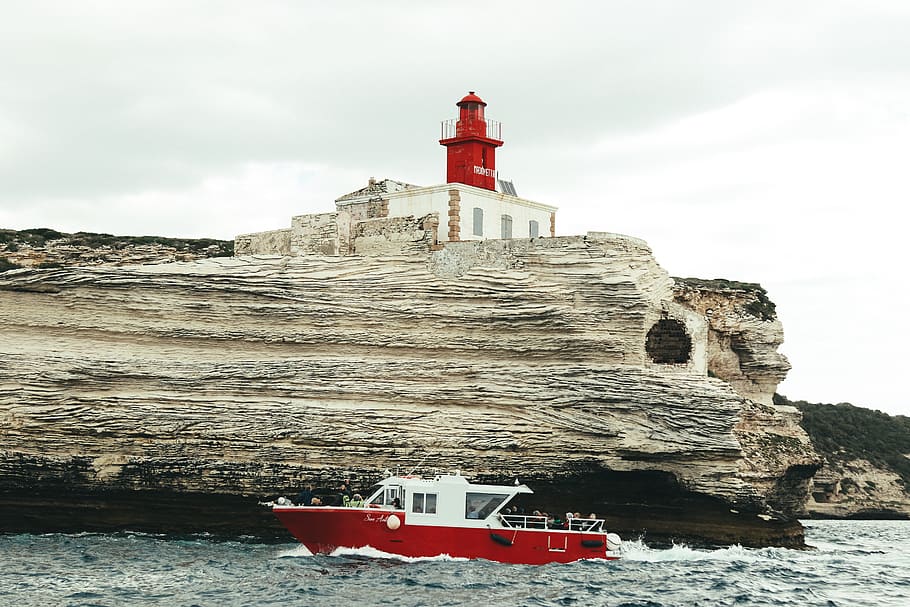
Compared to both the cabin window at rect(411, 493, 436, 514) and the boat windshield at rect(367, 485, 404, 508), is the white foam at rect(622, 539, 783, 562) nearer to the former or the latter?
the cabin window at rect(411, 493, 436, 514)

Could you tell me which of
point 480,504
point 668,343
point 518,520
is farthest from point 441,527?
point 668,343

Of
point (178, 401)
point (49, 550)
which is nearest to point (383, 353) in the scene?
point (178, 401)

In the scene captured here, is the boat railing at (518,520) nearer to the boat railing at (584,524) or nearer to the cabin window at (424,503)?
the boat railing at (584,524)

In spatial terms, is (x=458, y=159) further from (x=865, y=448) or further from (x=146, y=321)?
(x=865, y=448)

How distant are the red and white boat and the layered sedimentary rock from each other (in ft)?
16.8

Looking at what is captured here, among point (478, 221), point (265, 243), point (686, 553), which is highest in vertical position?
point (478, 221)

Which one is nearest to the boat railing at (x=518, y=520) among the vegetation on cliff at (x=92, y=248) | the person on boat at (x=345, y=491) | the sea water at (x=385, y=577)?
the sea water at (x=385, y=577)

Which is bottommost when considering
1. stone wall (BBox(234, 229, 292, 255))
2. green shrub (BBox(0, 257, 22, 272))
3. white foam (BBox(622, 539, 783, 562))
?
white foam (BBox(622, 539, 783, 562))

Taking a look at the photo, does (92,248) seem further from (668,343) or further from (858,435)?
(858,435)

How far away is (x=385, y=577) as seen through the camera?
28891 millimetres

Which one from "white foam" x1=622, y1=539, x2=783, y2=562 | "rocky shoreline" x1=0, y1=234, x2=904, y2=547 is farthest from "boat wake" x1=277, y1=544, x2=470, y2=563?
"white foam" x1=622, y1=539, x2=783, y2=562

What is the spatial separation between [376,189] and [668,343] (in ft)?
45.1

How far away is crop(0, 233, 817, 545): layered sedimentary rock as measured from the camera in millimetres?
36812

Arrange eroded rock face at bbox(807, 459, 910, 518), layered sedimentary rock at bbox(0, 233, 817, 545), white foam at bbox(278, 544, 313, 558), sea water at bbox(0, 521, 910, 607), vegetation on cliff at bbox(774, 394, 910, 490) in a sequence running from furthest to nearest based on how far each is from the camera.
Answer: vegetation on cliff at bbox(774, 394, 910, 490)
eroded rock face at bbox(807, 459, 910, 518)
layered sedimentary rock at bbox(0, 233, 817, 545)
white foam at bbox(278, 544, 313, 558)
sea water at bbox(0, 521, 910, 607)
